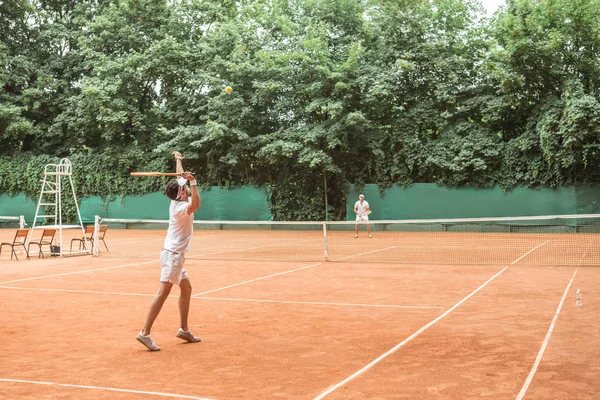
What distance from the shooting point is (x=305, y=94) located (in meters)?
31.4

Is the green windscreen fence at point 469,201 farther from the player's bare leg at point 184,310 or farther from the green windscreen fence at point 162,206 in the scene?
the player's bare leg at point 184,310

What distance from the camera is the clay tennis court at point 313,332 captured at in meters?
5.18

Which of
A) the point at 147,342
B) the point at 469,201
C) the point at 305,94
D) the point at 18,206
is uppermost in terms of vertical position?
the point at 305,94

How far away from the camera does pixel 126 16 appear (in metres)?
35.8

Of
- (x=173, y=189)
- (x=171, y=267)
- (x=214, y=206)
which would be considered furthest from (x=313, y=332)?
(x=214, y=206)

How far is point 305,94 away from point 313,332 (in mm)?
25075

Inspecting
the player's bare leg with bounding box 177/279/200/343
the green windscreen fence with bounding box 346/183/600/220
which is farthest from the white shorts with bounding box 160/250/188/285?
the green windscreen fence with bounding box 346/183/600/220

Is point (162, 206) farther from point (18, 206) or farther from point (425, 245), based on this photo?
point (425, 245)

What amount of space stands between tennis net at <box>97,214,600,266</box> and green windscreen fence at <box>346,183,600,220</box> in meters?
1.04

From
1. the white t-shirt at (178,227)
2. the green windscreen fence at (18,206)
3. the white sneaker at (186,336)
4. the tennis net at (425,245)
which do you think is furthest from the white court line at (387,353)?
the green windscreen fence at (18,206)

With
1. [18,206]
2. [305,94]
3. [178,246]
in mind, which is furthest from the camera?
[18,206]

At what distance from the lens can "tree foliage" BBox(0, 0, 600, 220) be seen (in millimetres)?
25734

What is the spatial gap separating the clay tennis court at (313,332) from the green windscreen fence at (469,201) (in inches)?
495

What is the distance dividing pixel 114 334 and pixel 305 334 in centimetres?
233
